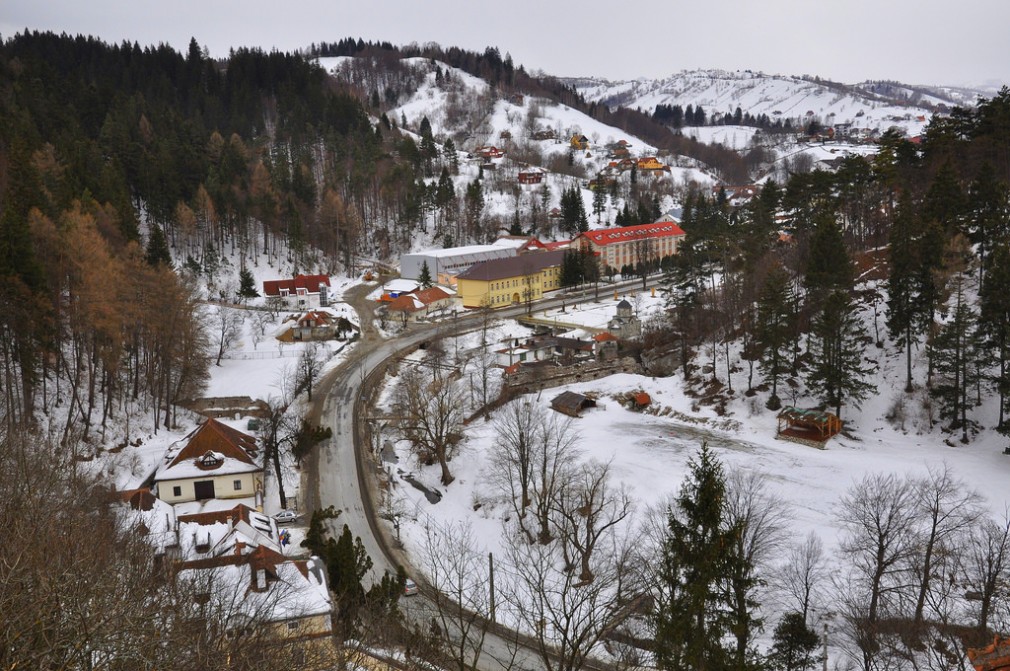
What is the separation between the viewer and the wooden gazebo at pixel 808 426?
25922mm

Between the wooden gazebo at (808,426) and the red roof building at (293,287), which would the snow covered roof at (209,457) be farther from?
the red roof building at (293,287)

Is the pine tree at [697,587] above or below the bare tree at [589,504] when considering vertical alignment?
above

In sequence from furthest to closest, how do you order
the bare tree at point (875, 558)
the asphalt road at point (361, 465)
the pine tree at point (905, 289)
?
1. the pine tree at point (905, 289)
2. the asphalt road at point (361, 465)
3. the bare tree at point (875, 558)

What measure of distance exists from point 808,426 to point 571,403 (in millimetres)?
10386

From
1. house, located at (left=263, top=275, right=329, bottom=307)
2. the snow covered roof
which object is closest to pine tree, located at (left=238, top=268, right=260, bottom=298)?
house, located at (left=263, top=275, right=329, bottom=307)

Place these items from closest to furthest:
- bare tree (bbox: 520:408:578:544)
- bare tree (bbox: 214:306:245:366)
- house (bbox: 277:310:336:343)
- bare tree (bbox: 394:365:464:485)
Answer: bare tree (bbox: 520:408:578:544), bare tree (bbox: 394:365:464:485), bare tree (bbox: 214:306:245:366), house (bbox: 277:310:336:343)

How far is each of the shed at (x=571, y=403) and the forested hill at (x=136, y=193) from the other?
1804cm

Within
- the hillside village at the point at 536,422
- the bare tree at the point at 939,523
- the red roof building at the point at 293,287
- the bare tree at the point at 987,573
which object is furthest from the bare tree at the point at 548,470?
the red roof building at the point at 293,287

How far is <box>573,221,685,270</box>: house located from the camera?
64.9 meters

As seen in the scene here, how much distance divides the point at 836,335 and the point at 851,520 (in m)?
9.48

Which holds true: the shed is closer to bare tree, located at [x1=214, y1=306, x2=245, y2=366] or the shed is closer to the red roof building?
bare tree, located at [x1=214, y1=306, x2=245, y2=366]

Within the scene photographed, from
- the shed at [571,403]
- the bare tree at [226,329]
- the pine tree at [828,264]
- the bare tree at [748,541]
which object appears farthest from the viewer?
the bare tree at [226,329]

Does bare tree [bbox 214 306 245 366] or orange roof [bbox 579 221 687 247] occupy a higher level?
orange roof [bbox 579 221 687 247]

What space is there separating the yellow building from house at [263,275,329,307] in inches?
445
